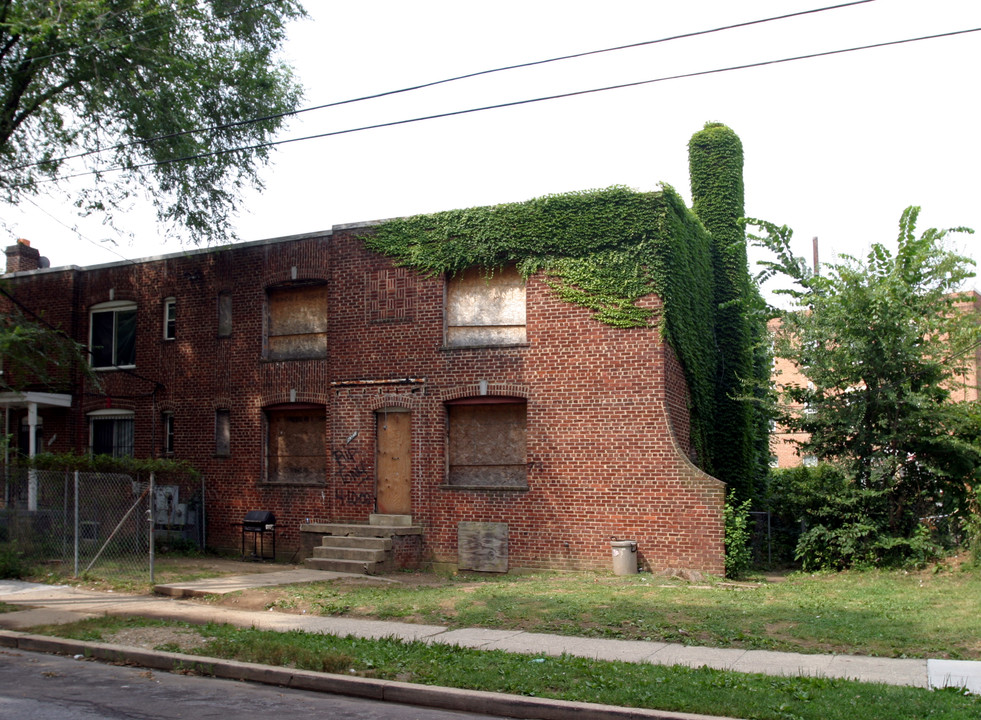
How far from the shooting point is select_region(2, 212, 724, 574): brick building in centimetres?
1695

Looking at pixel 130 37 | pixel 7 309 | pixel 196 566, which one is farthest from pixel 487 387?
pixel 7 309

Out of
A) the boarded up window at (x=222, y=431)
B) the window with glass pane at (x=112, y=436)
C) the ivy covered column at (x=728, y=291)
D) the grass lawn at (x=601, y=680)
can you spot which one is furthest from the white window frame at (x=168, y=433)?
the ivy covered column at (x=728, y=291)

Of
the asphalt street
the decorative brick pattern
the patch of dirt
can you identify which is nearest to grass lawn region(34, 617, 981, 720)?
the patch of dirt

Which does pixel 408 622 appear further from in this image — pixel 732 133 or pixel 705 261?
pixel 732 133

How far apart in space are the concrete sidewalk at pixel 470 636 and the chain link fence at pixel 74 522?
42.4 inches

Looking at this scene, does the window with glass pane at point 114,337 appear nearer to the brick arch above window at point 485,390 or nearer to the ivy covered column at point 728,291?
the brick arch above window at point 485,390

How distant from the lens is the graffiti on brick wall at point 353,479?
18844 mm

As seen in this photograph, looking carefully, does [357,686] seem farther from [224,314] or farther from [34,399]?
A: [34,399]

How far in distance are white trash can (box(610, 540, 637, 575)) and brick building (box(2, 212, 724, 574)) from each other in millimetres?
280

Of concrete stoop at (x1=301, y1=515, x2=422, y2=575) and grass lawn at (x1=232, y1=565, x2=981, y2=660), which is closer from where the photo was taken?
grass lawn at (x1=232, y1=565, x2=981, y2=660)

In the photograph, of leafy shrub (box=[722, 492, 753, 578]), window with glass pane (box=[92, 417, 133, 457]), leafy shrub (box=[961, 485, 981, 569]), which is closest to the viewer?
leafy shrub (box=[961, 485, 981, 569])

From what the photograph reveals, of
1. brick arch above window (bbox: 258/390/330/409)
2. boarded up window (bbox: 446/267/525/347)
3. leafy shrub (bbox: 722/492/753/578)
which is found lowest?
leafy shrub (bbox: 722/492/753/578)

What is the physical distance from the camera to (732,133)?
76.4 ft

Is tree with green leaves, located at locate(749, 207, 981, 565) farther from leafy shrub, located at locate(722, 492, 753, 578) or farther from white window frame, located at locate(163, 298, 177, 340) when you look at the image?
white window frame, located at locate(163, 298, 177, 340)
